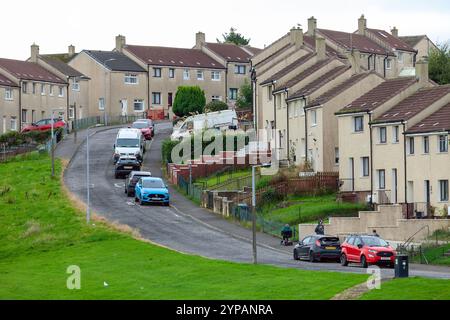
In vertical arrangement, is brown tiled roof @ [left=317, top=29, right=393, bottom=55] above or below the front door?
above

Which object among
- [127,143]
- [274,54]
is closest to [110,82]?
[274,54]

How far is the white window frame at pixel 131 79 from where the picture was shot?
501ft

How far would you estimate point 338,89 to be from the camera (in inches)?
3917

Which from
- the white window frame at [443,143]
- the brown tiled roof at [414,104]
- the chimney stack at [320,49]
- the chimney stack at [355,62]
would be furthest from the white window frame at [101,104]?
the white window frame at [443,143]

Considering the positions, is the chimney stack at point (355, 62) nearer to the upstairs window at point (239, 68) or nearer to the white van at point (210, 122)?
the white van at point (210, 122)

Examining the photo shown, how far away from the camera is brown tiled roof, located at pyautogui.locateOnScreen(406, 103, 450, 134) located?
3246 inches

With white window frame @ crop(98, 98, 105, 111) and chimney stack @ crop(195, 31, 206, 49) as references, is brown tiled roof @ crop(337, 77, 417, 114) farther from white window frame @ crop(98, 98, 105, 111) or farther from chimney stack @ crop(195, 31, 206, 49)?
chimney stack @ crop(195, 31, 206, 49)

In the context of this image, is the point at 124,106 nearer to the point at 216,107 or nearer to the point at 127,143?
the point at 216,107

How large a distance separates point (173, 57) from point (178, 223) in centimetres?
7620

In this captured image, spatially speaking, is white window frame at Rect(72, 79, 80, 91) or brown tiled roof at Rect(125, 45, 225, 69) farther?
brown tiled roof at Rect(125, 45, 225, 69)

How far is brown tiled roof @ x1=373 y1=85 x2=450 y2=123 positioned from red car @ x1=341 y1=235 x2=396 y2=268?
20.5 m

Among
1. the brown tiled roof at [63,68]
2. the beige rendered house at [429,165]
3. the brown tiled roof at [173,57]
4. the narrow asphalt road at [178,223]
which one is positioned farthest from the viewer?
the brown tiled roof at [173,57]

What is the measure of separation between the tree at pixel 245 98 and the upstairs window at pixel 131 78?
36.7ft

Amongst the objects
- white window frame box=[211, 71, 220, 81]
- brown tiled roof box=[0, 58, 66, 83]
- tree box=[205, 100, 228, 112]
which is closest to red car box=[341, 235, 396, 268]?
tree box=[205, 100, 228, 112]
